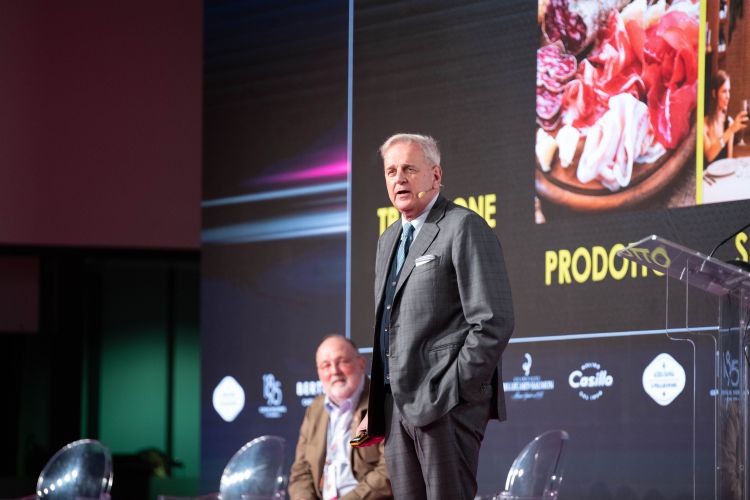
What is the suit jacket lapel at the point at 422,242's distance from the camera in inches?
121

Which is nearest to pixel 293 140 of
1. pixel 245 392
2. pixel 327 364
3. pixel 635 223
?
pixel 245 392

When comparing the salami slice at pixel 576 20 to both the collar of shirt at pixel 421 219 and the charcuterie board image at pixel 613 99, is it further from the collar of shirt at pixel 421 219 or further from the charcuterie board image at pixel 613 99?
the collar of shirt at pixel 421 219

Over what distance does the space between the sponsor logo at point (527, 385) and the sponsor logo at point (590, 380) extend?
13cm

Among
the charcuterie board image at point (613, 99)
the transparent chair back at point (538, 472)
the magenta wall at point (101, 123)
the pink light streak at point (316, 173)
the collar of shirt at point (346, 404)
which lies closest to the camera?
the transparent chair back at point (538, 472)

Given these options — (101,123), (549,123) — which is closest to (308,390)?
(549,123)

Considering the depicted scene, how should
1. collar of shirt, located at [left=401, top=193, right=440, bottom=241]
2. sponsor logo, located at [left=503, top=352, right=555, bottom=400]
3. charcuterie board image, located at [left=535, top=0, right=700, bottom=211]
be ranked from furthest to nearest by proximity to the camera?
sponsor logo, located at [left=503, top=352, right=555, bottom=400] < charcuterie board image, located at [left=535, top=0, right=700, bottom=211] < collar of shirt, located at [left=401, top=193, right=440, bottom=241]

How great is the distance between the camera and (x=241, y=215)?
22.0 ft

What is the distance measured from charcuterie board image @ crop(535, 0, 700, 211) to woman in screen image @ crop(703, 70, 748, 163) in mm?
75

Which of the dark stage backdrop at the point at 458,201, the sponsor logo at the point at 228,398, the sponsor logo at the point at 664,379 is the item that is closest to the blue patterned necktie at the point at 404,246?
the dark stage backdrop at the point at 458,201

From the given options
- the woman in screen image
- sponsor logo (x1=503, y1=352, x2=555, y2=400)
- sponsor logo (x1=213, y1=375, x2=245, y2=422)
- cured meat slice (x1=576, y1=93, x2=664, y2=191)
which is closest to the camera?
the woman in screen image

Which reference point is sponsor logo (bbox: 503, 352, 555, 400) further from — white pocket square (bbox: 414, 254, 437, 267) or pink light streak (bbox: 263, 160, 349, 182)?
white pocket square (bbox: 414, 254, 437, 267)

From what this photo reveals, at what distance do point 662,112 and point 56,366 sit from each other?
211 inches


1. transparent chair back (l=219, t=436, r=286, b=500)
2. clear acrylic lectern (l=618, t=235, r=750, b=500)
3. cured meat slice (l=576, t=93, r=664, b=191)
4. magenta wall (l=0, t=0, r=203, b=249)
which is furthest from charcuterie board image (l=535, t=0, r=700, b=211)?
magenta wall (l=0, t=0, r=203, b=249)

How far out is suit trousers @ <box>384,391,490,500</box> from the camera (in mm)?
2902
